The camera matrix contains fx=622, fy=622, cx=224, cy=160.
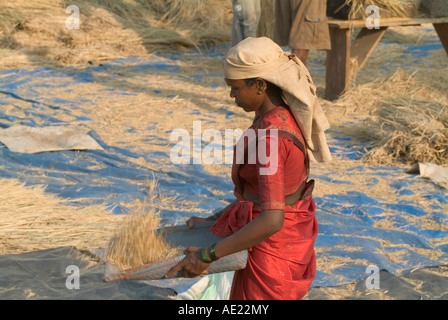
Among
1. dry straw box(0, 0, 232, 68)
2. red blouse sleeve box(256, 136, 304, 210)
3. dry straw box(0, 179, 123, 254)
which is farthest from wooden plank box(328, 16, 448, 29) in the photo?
red blouse sleeve box(256, 136, 304, 210)

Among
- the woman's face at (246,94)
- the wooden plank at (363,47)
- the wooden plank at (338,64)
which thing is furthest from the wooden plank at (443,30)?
the woman's face at (246,94)

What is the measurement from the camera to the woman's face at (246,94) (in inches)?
82.0

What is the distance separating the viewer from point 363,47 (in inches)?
233

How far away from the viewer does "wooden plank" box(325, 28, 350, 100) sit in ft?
18.8

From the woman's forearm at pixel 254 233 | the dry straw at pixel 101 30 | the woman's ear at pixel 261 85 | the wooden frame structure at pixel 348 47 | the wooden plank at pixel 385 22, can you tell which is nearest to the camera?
the woman's forearm at pixel 254 233

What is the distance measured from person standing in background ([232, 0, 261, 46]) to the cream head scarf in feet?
13.7

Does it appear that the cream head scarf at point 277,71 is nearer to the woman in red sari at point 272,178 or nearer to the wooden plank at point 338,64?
the woman in red sari at point 272,178

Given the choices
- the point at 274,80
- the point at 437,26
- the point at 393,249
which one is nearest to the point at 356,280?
the point at 393,249

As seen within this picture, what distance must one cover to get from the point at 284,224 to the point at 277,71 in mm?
515

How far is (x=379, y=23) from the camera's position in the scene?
18.4ft

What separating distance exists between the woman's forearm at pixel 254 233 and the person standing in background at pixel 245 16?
4.47 metres

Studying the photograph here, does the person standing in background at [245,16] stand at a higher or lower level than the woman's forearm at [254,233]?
higher

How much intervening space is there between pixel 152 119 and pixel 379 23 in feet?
7.25

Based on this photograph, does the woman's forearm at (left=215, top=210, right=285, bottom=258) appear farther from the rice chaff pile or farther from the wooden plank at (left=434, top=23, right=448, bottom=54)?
Result: the wooden plank at (left=434, top=23, right=448, bottom=54)
